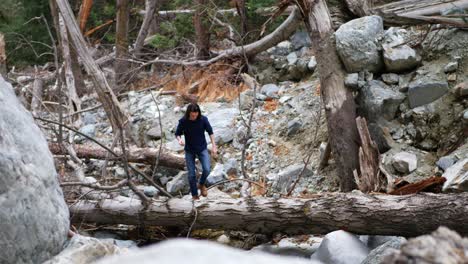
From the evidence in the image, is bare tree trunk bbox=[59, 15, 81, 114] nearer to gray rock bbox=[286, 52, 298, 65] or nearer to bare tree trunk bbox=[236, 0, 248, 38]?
bare tree trunk bbox=[236, 0, 248, 38]

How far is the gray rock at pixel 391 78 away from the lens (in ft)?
23.1

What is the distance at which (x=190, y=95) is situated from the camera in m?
9.86

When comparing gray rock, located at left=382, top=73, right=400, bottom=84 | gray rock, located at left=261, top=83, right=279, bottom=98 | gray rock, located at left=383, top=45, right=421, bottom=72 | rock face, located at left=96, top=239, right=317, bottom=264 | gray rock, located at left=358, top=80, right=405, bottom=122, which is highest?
rock face, located at left=96, top=239, right=317, bottom=264

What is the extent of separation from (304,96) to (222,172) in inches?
79.0

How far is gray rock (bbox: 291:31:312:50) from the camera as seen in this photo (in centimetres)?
1012

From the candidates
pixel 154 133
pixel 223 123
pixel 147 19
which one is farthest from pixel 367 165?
pixel 147 19

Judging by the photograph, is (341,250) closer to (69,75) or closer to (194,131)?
(194,131)

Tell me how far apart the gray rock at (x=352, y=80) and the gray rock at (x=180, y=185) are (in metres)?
2.52

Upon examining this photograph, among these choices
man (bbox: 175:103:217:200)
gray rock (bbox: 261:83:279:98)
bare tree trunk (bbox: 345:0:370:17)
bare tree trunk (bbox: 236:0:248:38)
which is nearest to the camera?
man (bbox: 175:103:217:200)

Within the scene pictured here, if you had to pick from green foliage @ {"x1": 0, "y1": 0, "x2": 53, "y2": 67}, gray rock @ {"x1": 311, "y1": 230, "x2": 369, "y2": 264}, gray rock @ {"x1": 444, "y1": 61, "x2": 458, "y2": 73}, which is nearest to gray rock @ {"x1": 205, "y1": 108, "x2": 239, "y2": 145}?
gray rock @ {"x1": 444, "y1": 61, "x2": 458, "y2": 73}

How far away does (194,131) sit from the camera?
618 cm

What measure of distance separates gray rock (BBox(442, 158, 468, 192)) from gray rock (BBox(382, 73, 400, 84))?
1.89m

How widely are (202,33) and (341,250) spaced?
6.62m

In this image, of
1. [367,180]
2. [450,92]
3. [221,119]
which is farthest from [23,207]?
[221,119]
